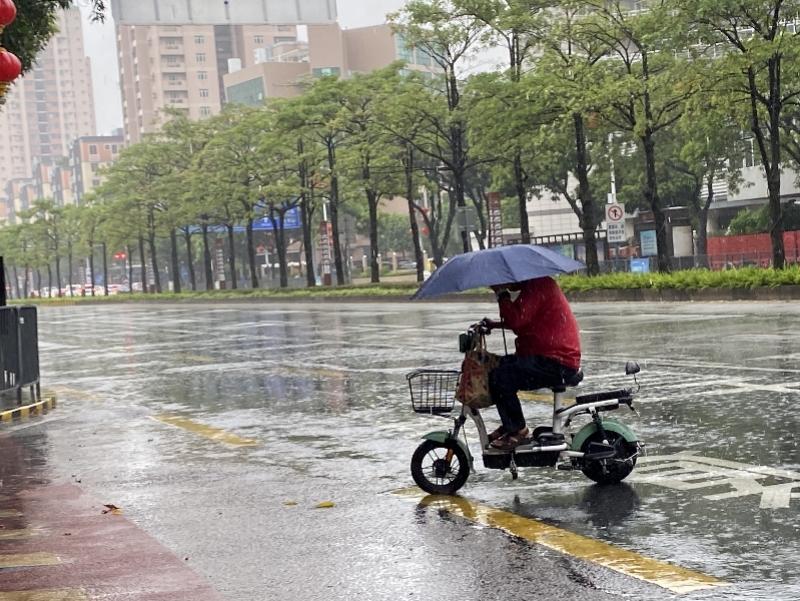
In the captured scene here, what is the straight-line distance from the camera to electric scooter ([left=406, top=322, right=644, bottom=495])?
791cm

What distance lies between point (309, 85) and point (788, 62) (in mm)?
29577

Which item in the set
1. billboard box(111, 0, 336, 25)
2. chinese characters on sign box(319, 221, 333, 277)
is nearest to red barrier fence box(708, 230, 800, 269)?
chinese characters on sign box(319, 221, 333, 277)

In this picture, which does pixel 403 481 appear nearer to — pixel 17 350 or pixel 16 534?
pixel 16 534

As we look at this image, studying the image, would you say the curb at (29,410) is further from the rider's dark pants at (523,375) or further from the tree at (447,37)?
the tree at (447,37)

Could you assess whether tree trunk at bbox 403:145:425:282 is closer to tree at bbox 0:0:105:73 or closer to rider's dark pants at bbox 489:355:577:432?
tree at bbox 0:0:105:73

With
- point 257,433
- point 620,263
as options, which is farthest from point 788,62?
point 257,433

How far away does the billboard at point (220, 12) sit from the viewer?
2520 cm

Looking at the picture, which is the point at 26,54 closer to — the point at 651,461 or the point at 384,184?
the point at 651,461

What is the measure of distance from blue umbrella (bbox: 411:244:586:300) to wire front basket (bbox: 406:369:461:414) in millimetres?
604

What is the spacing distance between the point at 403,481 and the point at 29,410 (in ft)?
27.8

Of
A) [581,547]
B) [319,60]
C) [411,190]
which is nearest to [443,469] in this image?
[581,547]

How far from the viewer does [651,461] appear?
881cm

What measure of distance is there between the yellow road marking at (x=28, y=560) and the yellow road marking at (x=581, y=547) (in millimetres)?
2401

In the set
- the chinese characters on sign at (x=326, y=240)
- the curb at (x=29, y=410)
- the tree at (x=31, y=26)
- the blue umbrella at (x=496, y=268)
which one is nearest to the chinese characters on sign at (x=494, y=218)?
the chinese characters on sign at (x=326, y=240)
